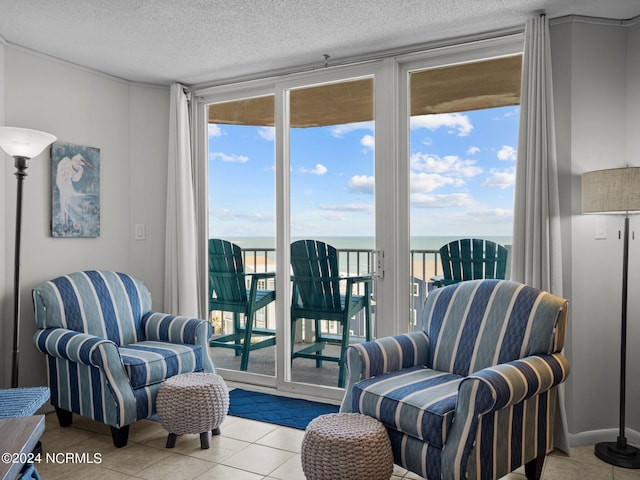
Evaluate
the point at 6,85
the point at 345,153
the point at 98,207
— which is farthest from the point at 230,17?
the point at 98,207

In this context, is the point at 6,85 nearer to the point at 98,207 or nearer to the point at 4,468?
the point at 98,207

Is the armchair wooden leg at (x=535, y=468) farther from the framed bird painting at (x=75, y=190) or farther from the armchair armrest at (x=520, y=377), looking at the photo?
the framed bird painting at (x=75, y=190)

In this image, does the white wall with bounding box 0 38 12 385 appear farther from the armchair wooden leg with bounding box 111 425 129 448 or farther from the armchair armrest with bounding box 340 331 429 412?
the armchair armrest with bounding box 340 331 429 412

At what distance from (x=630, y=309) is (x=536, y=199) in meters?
0.90

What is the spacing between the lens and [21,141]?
2.93 meters

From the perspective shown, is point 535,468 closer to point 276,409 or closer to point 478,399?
point 478,399

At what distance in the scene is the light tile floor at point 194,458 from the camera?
2.65 m

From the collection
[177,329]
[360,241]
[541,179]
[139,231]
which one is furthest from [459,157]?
[139,231]

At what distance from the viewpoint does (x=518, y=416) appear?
7.59 ft

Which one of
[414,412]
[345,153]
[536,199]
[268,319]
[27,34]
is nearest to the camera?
[414,412]

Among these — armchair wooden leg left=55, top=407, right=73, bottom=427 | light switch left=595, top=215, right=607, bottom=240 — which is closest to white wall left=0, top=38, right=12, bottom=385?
armchair wooden leg left=55, top=407, right=73, bottom=427

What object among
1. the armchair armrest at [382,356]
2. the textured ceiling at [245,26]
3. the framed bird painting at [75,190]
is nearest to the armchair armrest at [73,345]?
the framed bird painting at [75,190]

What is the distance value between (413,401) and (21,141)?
8.38ft

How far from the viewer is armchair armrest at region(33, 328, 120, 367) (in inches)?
113
